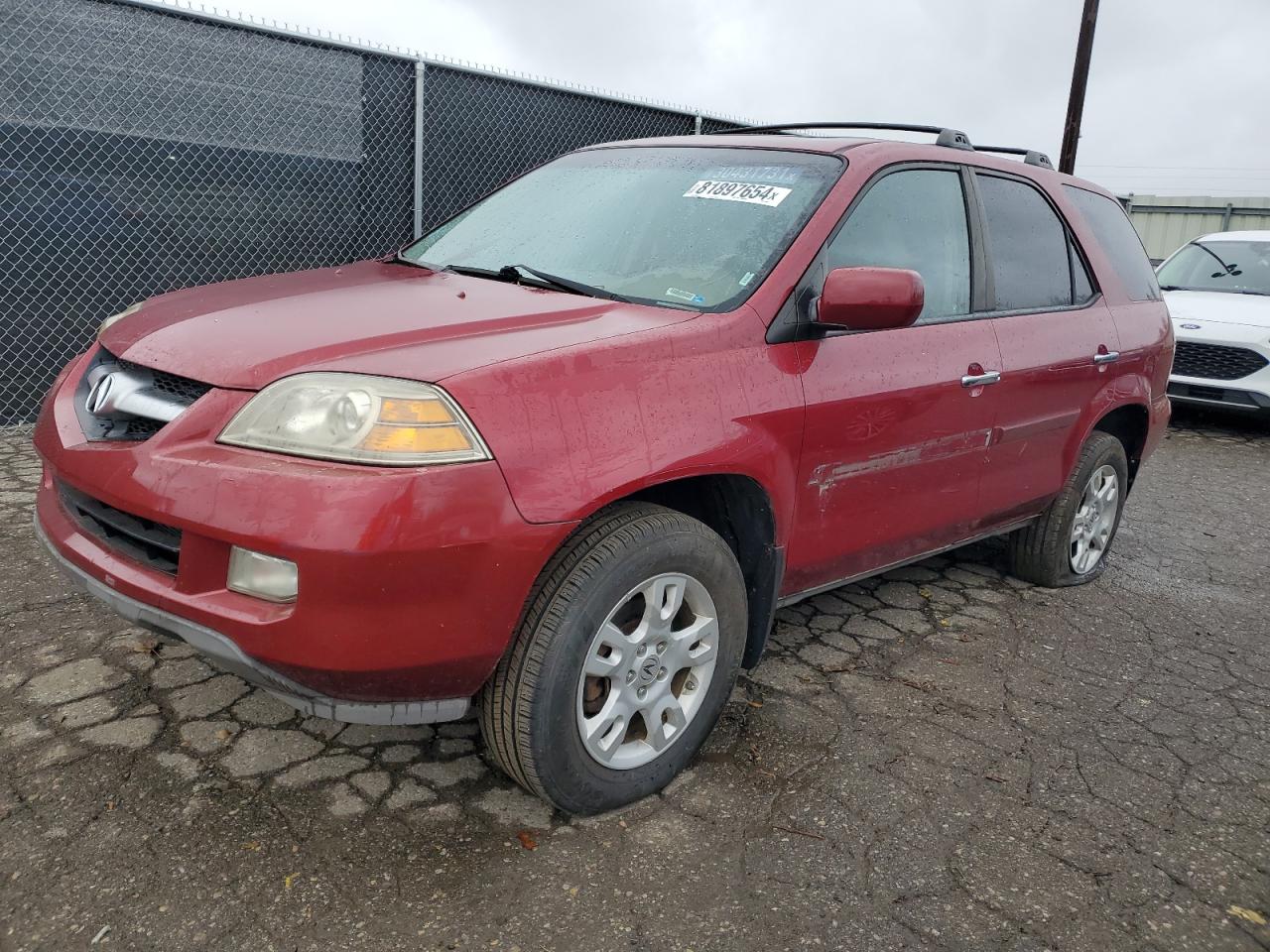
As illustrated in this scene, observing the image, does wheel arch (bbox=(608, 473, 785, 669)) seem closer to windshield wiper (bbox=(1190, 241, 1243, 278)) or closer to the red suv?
the red suv

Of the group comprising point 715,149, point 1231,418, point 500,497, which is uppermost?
point 715,149

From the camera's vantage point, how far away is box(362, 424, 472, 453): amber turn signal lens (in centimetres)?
206

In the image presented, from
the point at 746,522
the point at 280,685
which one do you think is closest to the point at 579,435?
the point at 746,522

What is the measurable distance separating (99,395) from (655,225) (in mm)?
1610

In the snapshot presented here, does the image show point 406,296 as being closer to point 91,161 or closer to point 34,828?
point 34,828

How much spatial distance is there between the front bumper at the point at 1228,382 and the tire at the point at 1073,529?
4298mm

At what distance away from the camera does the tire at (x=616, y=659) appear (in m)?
2.26

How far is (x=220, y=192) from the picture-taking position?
638 centimetres

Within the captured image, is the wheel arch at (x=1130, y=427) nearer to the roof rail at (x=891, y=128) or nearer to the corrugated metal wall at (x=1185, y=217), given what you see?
the roof rail at (x=891, y=128)

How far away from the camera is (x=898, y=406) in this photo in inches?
120

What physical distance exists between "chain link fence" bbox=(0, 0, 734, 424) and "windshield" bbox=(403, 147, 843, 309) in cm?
335

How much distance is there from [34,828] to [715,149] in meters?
2.74

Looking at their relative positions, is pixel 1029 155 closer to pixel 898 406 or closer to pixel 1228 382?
pixel 898 406

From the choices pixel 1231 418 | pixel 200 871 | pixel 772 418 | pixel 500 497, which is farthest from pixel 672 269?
pixel 1231 418
